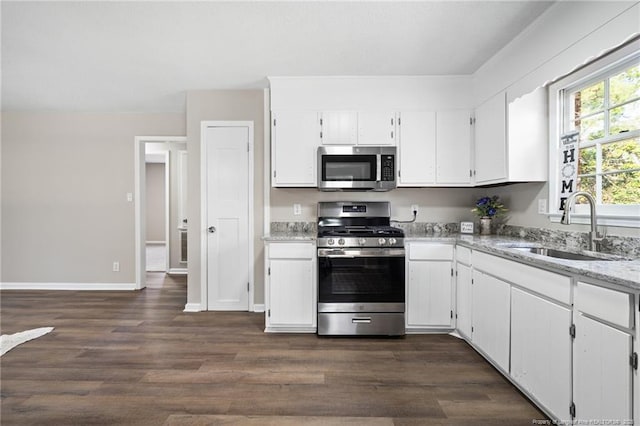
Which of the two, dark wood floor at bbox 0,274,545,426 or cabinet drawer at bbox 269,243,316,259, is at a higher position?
cabinet drawer at bbox 269,243,316,259

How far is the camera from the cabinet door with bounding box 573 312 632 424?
125cm

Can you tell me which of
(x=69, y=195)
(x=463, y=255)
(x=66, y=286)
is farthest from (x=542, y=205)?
(x=66, y=286)

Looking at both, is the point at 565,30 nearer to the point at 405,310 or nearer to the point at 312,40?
the point at 312,40

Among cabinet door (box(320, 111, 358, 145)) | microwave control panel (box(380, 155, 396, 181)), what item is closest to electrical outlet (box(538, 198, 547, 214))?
microwave control panel (box(380, 155, 396, 181))

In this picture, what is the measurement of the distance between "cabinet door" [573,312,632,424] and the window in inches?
34.0

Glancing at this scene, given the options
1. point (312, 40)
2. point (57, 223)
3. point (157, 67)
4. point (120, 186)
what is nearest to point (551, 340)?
point (312, 40)

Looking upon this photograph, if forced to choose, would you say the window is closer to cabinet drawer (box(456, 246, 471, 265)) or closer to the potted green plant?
the potted green plant

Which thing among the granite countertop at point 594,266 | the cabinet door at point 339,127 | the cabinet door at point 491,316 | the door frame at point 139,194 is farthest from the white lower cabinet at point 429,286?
the door frame at point 139,194

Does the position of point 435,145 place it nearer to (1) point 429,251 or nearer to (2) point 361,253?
(1) point 429,251

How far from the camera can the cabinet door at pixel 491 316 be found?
6.87ft

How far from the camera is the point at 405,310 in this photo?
289 cm

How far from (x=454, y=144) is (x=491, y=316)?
1.71 m

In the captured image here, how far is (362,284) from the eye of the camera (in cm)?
285

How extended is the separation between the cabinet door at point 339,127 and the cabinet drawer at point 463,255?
1.41 meters
